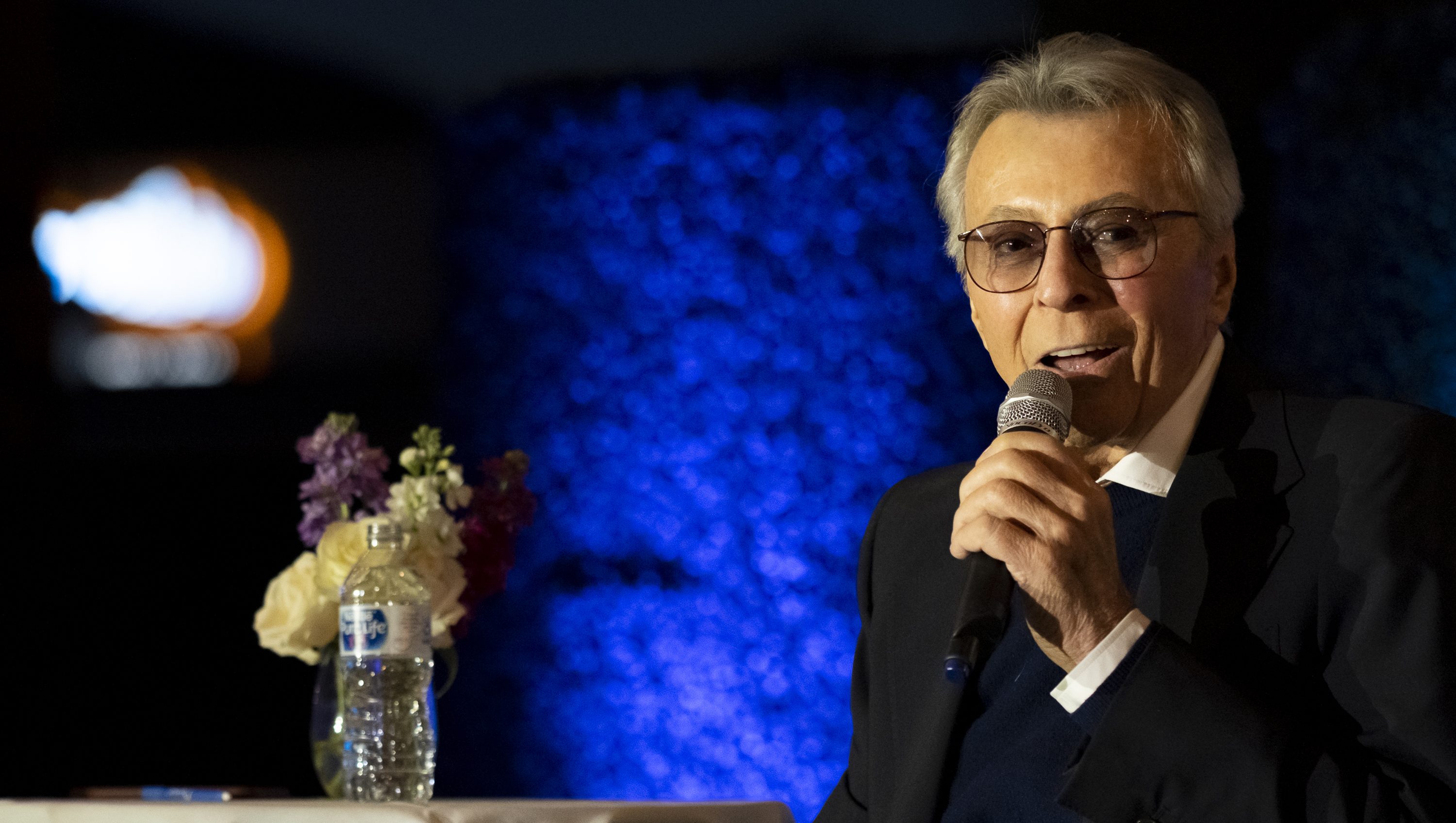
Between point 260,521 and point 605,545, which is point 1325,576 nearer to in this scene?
point 605,545

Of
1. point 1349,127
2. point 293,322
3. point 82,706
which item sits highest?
point 1349,127

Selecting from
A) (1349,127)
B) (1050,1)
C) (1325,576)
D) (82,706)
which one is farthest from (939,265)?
(82,706)

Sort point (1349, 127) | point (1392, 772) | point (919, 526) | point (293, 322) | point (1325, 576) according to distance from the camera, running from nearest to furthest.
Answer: point (1392, 772)
point (1325, 576)
point (919, 526)
point (1349, 127)
point (293, 322)

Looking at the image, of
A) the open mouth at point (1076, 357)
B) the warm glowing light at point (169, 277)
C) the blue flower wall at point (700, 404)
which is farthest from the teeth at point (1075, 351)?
the warm glowing light at point (169, 277)

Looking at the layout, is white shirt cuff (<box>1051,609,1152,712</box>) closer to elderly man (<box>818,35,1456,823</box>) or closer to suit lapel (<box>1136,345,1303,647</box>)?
elderly man (<box>818,35,1456,823</box>)

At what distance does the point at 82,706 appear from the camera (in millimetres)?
3662

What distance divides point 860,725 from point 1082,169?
79cm

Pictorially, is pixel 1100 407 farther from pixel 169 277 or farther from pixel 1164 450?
pixel 169 277

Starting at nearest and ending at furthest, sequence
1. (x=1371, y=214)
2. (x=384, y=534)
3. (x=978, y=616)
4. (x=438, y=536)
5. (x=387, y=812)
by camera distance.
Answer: (x=978, y=616), (x=387, y=812), (x=384, y=534), (x=438, y=536), (x=1371, y=214)

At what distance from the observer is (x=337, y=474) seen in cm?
187

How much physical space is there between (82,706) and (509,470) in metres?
2.45

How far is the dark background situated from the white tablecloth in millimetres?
2438

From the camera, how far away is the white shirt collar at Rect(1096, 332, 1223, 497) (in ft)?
4.77

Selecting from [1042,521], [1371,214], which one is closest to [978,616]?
[1042,521]
